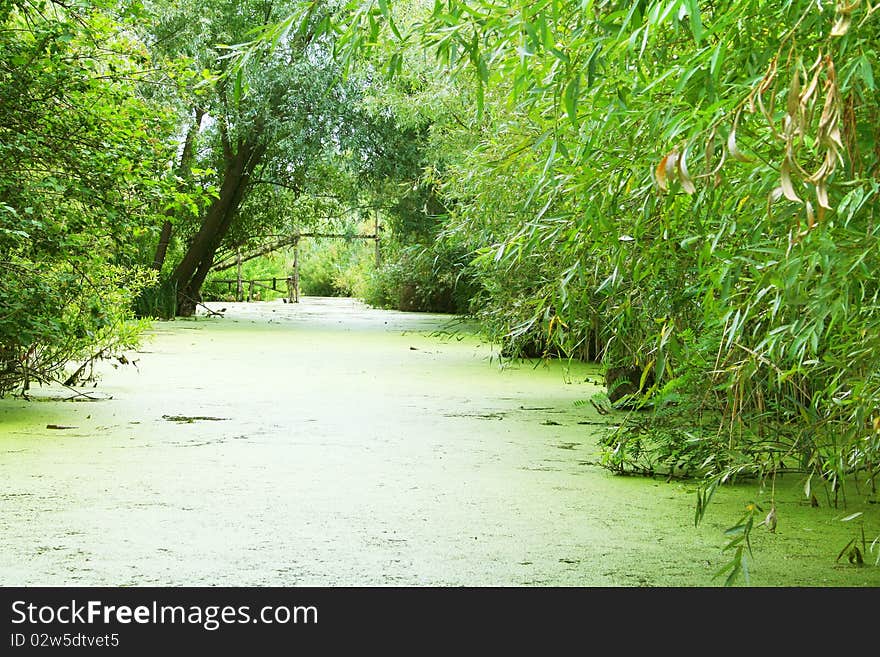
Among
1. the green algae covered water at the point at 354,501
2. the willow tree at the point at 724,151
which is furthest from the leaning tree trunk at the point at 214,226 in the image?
the willow tree at the point at 724,151

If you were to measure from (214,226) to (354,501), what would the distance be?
37.9ft

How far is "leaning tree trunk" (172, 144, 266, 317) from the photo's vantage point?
1394 cm

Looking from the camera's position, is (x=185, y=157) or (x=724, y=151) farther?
(x=185, y=157)

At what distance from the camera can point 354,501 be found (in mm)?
3342

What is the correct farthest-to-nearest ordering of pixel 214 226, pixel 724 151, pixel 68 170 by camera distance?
pixel 214 226
pixel 68 170
pixel 724 151

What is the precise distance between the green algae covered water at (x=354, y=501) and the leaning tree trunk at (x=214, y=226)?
8.08 meters

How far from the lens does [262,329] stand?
1280 centimetres

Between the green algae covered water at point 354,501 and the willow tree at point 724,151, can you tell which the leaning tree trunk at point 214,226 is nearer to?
the green algae covered water at point 354,501

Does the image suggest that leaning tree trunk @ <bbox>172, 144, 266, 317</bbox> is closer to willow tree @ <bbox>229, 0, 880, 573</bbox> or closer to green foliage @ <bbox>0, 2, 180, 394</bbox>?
green foliage @ <bbox>0, 2, 180, 394</bbox>

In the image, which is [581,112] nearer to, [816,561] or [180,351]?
[816,561]

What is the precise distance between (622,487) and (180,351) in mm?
6162

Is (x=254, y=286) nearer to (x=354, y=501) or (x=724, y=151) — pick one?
(x=354, y=501)

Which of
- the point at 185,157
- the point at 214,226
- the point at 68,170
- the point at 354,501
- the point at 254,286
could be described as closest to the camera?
the point at 354,501

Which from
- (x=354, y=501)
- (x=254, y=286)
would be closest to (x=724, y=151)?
(x=354, y=501)
